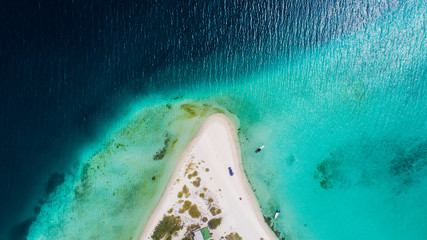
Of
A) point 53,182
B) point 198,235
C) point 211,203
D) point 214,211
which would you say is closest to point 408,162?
point 214,211

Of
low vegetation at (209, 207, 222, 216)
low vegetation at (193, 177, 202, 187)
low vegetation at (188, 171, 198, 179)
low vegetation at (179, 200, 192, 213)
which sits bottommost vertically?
low vegetation at (209, 207, 222, 216)

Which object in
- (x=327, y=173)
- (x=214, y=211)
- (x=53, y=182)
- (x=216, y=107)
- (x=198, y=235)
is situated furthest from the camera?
(x=53, y=182)

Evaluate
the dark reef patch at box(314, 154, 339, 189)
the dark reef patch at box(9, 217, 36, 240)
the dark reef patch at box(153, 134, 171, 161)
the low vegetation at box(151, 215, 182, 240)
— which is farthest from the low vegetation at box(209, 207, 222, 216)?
the dark reef patch at box(9, 217, 36, 240)

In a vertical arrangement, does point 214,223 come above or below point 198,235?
above

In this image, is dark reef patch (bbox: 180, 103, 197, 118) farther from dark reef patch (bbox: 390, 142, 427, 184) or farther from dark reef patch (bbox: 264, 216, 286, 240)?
dark reef patch (bbox: 390, 142, 427, 184)

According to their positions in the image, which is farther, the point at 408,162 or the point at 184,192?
the point at 408,162

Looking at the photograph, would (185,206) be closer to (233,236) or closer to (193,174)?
(193,174)

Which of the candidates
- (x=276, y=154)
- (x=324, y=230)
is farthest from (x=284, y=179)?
(x=324, y=230)
